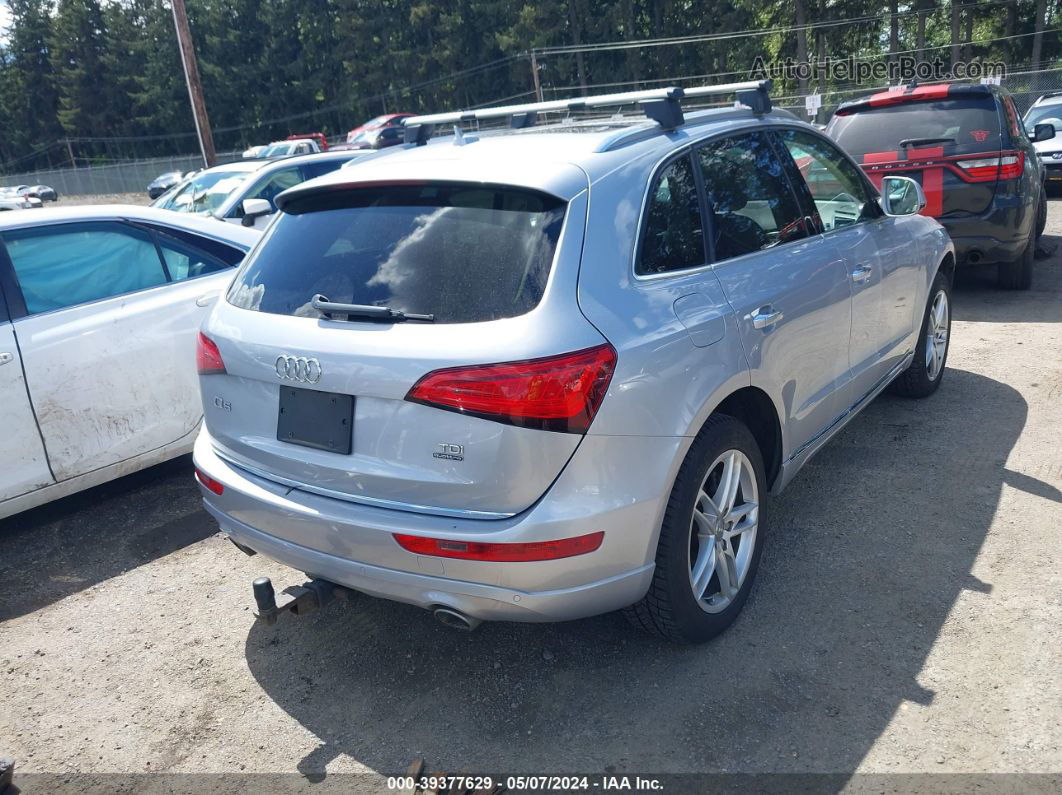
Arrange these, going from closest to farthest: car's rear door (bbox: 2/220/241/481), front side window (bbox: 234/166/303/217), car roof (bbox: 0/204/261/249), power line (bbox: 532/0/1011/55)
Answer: car's rear door (bbox: 2/220/241/481) → car roof (bbox: 0/204/261/249) → front side window (bbox: 234/166/303/217) → power line (bbox: 532/0/1011/55)

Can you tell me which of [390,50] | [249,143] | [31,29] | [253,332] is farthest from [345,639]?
[31,29]

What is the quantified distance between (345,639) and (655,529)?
1.41 metres

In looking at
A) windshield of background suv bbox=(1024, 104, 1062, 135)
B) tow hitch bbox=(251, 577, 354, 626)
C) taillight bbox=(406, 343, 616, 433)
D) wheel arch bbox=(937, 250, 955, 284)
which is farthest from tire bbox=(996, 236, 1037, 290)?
windshield of background suv bbox=(1024, 104, 1062, 135)

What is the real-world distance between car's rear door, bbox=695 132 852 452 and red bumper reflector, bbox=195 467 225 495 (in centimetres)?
194

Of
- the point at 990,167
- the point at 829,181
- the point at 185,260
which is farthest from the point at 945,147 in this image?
the point at 185,260

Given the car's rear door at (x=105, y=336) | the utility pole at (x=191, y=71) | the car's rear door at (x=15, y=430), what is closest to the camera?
the car's rear door at (x=15, y=430)

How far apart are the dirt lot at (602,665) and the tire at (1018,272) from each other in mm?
4115

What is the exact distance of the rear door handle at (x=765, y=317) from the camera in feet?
10.7

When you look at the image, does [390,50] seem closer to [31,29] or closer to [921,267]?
[31,29]

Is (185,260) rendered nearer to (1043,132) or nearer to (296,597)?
(296,597)

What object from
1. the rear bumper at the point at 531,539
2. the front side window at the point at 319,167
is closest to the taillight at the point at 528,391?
the rear bumper at the point at 531,539

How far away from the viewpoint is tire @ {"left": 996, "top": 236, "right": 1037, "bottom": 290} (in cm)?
801

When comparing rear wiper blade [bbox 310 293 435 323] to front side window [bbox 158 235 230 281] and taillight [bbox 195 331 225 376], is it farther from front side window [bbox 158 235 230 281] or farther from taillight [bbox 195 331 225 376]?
front side window [bbox 158 235 230 281]

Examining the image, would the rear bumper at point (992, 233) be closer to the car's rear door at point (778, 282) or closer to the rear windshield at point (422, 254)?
the car's rear door at point (778, 282)
